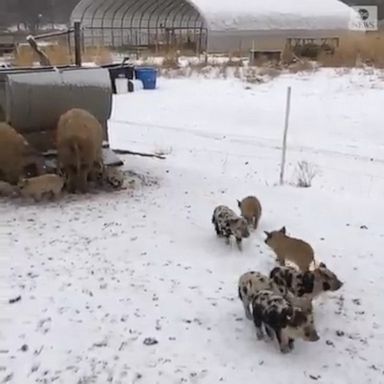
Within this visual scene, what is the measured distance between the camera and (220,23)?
29891 mm

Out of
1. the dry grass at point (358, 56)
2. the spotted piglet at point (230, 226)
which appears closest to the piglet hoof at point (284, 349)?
the spotted piglet at point (230, 226)

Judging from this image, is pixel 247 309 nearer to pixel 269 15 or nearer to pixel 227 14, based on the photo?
pixel 227 14

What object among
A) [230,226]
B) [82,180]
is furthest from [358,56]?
[230,226]

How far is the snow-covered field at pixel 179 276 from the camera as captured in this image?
3.56 m

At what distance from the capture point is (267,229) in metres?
5.82

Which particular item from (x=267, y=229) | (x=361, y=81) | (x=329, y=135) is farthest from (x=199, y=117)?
(x=267, y=229)

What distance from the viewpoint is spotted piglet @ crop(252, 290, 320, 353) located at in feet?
11.7

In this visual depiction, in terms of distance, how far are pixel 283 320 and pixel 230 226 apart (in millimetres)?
1704

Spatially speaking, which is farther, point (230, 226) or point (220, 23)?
point (220, 23)

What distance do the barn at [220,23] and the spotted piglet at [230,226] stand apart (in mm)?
Result: 25054

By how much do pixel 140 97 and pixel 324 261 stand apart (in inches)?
474

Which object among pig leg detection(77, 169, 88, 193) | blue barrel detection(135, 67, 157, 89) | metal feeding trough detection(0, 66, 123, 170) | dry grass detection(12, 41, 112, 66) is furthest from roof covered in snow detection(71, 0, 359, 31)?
pig leg detection(77, 169, 88, 193)

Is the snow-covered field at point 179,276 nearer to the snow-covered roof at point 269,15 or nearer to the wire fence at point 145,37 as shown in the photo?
the snow-covered roof at point 269,15

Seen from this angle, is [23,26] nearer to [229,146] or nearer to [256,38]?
[256,38]
